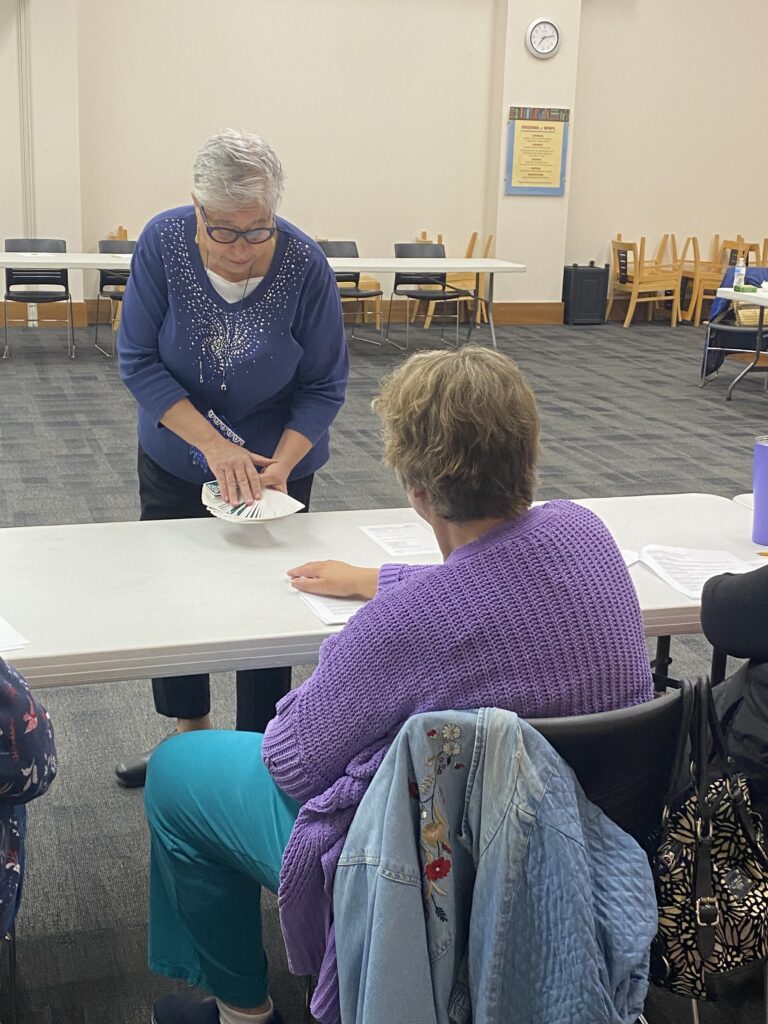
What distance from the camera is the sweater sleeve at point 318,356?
2400 mm

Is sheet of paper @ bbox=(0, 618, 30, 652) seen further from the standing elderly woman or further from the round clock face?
the round clock face

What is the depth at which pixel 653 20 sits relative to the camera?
1055 cm

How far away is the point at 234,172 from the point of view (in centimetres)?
211

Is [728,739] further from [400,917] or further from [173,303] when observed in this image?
[173,303]

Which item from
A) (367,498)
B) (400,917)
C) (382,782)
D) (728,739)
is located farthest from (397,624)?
(367,498)

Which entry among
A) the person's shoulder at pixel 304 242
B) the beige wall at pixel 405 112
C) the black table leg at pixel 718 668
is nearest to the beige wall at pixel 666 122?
the beige wall at pixel 405 112

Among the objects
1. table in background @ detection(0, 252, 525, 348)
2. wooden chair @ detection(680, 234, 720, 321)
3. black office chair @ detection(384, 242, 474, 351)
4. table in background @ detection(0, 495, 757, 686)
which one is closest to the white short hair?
table in background @ detection(0, 495, 757, 686)

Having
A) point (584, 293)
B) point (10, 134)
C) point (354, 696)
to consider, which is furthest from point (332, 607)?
point (584, 293)

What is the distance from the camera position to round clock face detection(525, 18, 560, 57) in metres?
9.95

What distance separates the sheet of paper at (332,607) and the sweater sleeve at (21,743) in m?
0.50

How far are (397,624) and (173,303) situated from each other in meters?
1.25

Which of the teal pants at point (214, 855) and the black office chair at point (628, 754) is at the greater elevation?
the black office chair at point (628, 754)

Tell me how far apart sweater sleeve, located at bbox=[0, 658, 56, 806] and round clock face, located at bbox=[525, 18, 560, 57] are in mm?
9758

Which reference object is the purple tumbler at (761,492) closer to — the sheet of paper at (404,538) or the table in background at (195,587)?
the table in background at (195,587)
